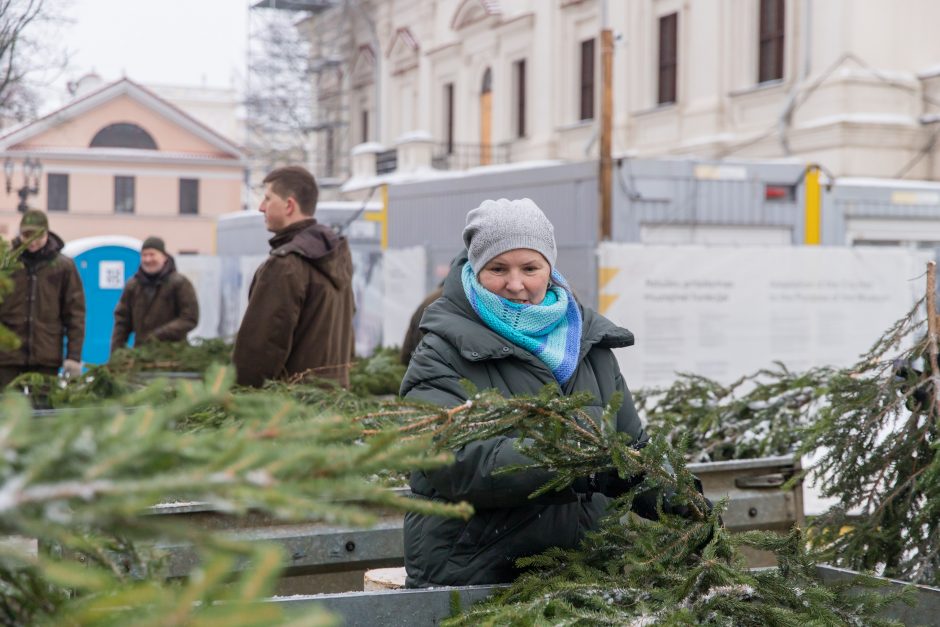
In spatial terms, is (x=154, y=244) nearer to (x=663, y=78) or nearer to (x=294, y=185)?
(x=294, y=185)

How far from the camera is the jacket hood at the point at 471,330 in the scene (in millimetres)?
3025

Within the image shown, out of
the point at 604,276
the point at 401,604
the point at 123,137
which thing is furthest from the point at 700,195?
the point at 123,137

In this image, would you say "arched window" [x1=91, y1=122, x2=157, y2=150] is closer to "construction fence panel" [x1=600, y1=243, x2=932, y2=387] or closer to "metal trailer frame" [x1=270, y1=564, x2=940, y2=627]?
"construction fence panel" [x1=600, y1=243, x2=932, y2=387]

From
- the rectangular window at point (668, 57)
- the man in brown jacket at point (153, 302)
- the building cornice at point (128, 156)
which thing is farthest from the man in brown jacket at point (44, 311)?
the building cornice at point (128, 156)

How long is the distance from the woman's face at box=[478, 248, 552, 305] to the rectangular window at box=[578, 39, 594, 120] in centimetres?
3074

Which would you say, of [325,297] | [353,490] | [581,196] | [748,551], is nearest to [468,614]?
[353,490]

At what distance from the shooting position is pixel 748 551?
4.95 meters

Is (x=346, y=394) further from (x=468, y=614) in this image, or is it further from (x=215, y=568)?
(x=215, y=568)

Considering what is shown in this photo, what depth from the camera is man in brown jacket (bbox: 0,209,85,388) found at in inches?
332

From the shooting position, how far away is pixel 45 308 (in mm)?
8602

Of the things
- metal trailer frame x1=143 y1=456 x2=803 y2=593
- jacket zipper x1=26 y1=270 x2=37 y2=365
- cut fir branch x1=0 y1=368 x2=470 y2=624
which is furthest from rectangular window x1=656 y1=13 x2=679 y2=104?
cut fir branch x1=0 y1=368 x2=470 y2=624

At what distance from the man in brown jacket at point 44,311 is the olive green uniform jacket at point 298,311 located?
10.3 feet

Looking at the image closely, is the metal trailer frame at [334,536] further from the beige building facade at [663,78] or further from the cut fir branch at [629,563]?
the beige building facade at [663,78]

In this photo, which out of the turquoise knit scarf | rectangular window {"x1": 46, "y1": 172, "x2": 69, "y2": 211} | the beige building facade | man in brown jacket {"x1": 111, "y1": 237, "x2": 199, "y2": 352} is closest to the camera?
the turquoise knit scarf
